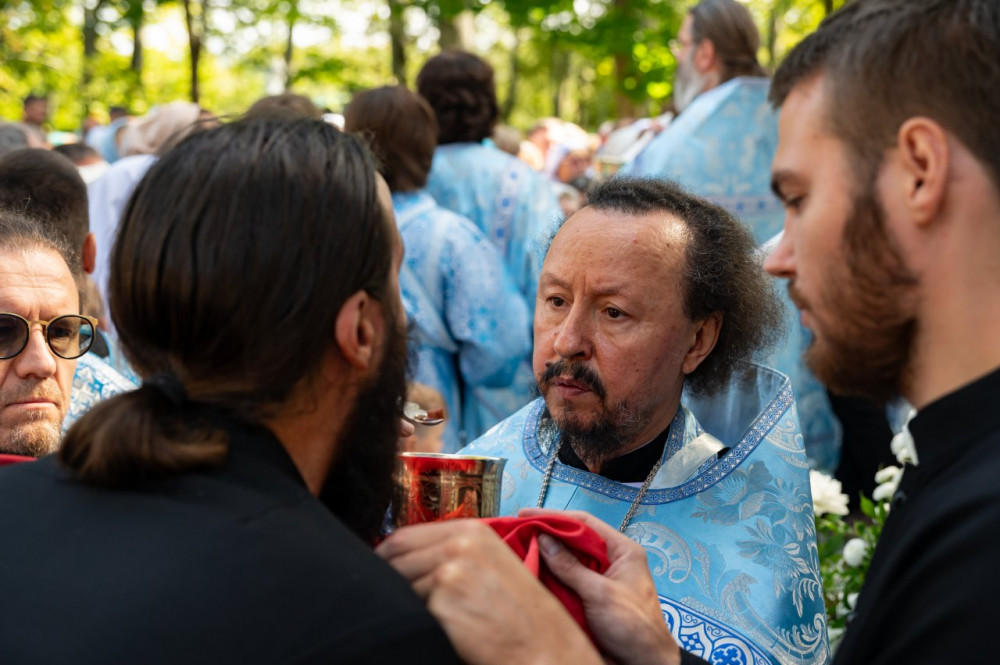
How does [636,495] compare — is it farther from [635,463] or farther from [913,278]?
[913,278]

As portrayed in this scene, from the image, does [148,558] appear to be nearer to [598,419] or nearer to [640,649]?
[640,649]

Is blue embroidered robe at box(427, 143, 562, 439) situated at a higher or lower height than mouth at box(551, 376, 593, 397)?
lower

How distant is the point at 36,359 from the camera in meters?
3.01

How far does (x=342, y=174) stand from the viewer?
1.81 m

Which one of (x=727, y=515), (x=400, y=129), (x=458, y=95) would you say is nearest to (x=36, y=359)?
(x=727, y=515)

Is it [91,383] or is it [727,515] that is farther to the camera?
[91,383]

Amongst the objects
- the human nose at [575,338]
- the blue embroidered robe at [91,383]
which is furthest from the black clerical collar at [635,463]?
the blue embroidered robe at [91,383]

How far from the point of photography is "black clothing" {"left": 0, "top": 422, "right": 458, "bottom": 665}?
59.9 inches

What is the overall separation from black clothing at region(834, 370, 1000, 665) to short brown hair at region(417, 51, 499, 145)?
188 inches

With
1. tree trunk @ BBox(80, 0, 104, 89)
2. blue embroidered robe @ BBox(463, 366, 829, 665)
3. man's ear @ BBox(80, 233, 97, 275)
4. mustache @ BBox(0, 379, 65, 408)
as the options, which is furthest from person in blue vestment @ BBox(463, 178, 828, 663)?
tree trunk @ BBox(80, 0, 104, 89)

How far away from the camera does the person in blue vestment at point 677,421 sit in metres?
2.95

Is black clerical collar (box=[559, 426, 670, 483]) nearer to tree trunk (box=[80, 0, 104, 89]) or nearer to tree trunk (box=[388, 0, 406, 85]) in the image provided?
tree trunk (box=[388, 0, 406, 85])

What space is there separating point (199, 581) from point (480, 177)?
4.90m

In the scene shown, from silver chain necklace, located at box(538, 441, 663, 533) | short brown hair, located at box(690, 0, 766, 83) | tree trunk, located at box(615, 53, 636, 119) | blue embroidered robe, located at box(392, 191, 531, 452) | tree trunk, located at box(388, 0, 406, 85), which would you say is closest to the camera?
silver chain necklace, located at box(538, 441, 663, 533)
